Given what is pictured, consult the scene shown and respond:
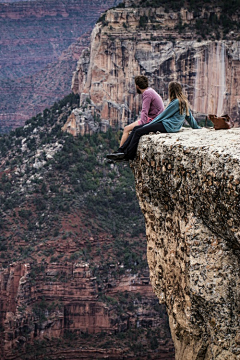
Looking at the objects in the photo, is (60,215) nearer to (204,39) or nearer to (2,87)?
(204,39)

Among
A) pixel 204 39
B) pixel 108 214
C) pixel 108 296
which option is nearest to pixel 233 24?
pixel 204 39

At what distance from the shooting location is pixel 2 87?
136 metres

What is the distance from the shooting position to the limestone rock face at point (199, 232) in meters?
6.08

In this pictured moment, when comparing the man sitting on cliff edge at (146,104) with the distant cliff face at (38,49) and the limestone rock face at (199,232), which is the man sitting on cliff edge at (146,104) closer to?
the limestone rock face at (199,232)

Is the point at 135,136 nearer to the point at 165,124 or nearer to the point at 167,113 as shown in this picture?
the point at 165,124

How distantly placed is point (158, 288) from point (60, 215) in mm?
51096

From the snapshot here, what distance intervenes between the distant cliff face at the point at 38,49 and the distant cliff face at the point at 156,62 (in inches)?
2335

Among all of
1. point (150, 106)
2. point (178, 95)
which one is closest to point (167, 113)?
point (178, 95)

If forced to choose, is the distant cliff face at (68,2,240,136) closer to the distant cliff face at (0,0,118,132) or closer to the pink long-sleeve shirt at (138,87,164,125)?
the pink long-sleeve shirt at (138,87,164,125)

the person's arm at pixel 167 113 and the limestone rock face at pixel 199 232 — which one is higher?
the person's arm at pixel 167 113

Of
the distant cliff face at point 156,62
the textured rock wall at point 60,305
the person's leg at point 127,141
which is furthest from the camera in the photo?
the distant cliff face at point 156,62

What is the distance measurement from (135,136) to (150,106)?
1.07m

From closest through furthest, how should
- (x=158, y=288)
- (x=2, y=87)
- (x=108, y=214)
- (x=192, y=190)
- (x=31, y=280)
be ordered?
1. (x=192, y=190)
2. (x=158, y=288)
3. (x=31, y=280)
4. (x=108, y=214)
5. (x=2, y=87)

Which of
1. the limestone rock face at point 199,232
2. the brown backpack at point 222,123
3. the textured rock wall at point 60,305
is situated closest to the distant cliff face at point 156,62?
the textured rock wall at point 60,305
